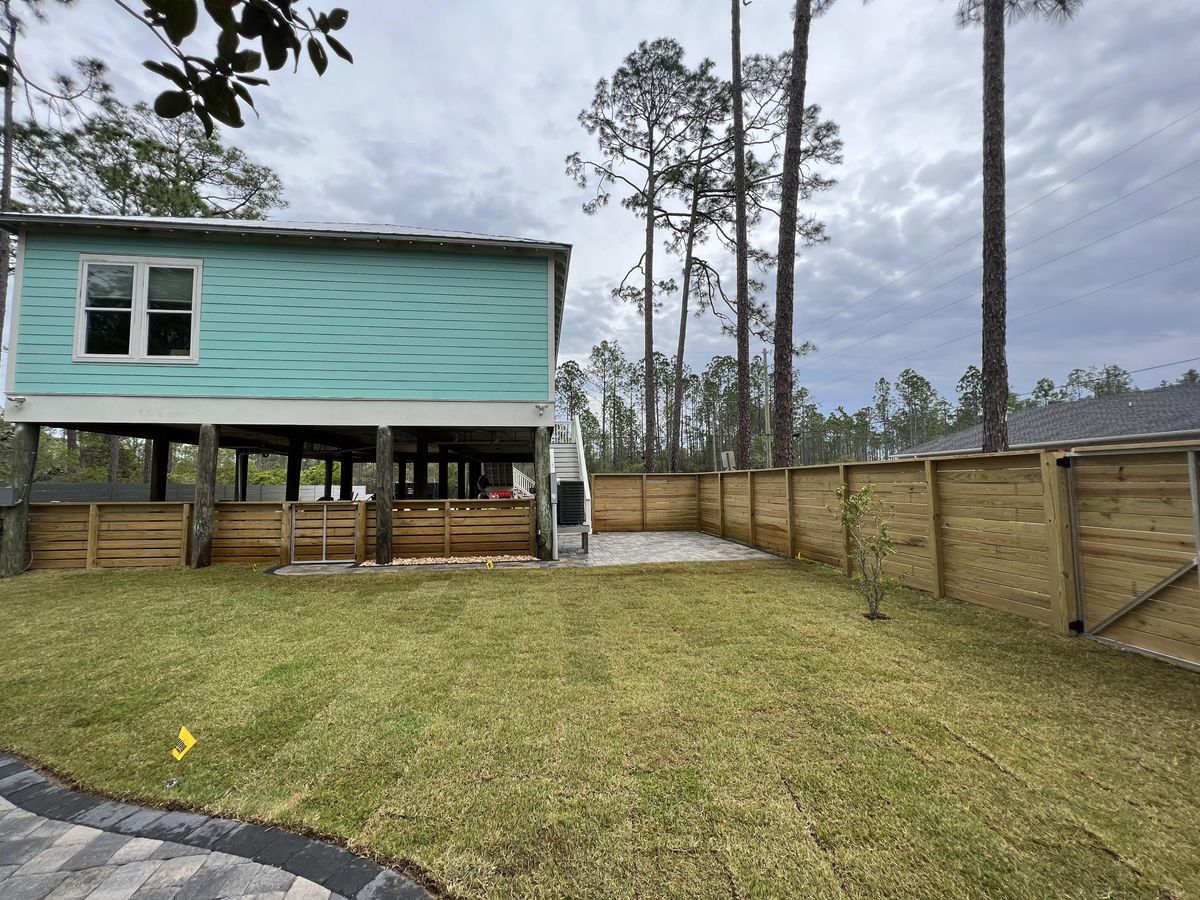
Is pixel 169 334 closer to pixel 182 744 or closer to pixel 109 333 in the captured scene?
pixel 109 333

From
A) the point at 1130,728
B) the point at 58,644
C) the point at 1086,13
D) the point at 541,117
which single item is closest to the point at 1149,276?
the point at 1086,13

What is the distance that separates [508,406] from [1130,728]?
7.11m

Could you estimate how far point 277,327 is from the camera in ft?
24.1

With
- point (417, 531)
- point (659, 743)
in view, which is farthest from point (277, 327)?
point (659, 743)

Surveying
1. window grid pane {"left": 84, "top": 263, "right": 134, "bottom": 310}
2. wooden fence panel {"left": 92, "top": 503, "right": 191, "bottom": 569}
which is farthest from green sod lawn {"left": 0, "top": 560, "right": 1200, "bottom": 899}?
window grid pane {"left": 84, "top": 263, "right": 134, "bottom": 310}

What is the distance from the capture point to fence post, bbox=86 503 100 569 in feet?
22.8

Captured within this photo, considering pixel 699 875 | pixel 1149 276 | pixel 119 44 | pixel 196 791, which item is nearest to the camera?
pixel 699 875

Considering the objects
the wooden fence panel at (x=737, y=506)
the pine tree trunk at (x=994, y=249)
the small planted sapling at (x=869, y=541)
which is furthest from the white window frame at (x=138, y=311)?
the pine tree trunk at (x=994, y=249)

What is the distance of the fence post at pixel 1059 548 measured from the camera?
3.81 m

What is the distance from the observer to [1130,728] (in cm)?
242

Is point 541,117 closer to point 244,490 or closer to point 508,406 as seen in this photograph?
point 508,406

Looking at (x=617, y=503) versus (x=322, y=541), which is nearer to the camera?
(x=322, y=541)

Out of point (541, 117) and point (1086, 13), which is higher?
point (541, 117)

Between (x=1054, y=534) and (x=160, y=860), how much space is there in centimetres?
583
